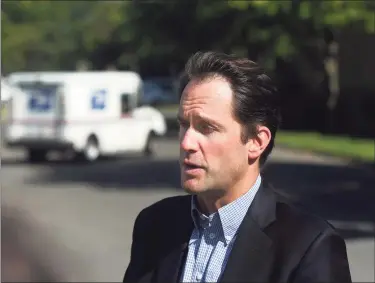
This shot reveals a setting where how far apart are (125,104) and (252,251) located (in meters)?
24.4

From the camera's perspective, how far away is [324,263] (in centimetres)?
221

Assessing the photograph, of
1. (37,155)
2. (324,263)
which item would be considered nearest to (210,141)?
(324,263)

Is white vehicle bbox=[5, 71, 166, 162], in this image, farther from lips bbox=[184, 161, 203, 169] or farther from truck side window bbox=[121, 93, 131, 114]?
lips bbox=[184, 161, 203, 169]

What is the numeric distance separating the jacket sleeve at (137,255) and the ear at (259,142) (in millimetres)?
397

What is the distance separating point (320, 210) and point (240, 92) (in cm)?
1277

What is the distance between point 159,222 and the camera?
2488mm

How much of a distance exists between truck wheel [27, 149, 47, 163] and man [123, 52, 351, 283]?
24.2 m

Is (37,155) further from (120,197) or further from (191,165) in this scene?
(191,165)

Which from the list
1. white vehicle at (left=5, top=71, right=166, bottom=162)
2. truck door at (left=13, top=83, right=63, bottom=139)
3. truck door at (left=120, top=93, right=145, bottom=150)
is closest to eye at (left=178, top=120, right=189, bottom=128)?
white vehicle at (left=5, top=71, right=166, bottom=162)

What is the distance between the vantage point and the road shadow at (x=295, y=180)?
15.0 metres

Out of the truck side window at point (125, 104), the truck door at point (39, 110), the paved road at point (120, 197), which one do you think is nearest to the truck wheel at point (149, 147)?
the paved road at point (120, 197)

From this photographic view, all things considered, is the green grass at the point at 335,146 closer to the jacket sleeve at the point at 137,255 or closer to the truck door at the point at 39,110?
the truck door at the point at 39,110

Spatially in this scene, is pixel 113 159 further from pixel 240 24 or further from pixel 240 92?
→ pixel 240 92

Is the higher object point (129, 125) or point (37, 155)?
point (129, 125)
